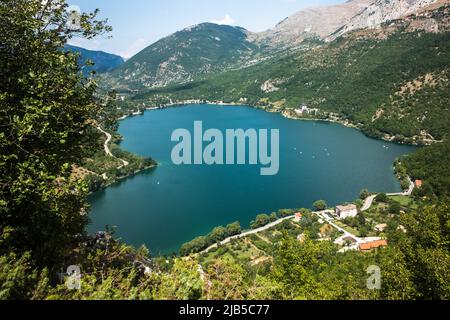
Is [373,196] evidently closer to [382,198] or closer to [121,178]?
[382,198]

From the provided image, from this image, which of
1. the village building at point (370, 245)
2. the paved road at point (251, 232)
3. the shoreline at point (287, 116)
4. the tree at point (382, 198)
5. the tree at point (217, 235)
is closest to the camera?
the village building at point (370, 245)

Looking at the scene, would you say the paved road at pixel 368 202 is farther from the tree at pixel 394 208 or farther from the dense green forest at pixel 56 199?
the dense green forest at pixel 56 199

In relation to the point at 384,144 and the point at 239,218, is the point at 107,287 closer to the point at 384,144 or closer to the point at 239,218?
the point at 239,218

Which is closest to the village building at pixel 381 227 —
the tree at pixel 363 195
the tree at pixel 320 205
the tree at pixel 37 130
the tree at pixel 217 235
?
the tree at pixel 320 205

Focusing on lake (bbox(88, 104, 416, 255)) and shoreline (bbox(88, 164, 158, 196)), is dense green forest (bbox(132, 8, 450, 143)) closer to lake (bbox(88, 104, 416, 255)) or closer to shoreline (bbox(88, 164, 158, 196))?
lake (bbox(88, 104, 416, 255))

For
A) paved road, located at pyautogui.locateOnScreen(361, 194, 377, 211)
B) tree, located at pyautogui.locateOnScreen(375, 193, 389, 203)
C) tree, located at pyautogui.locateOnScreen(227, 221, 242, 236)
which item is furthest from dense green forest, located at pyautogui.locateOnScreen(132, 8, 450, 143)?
tree, located at pyautogui.locateOnScreen(227, 221, 242, 236)
